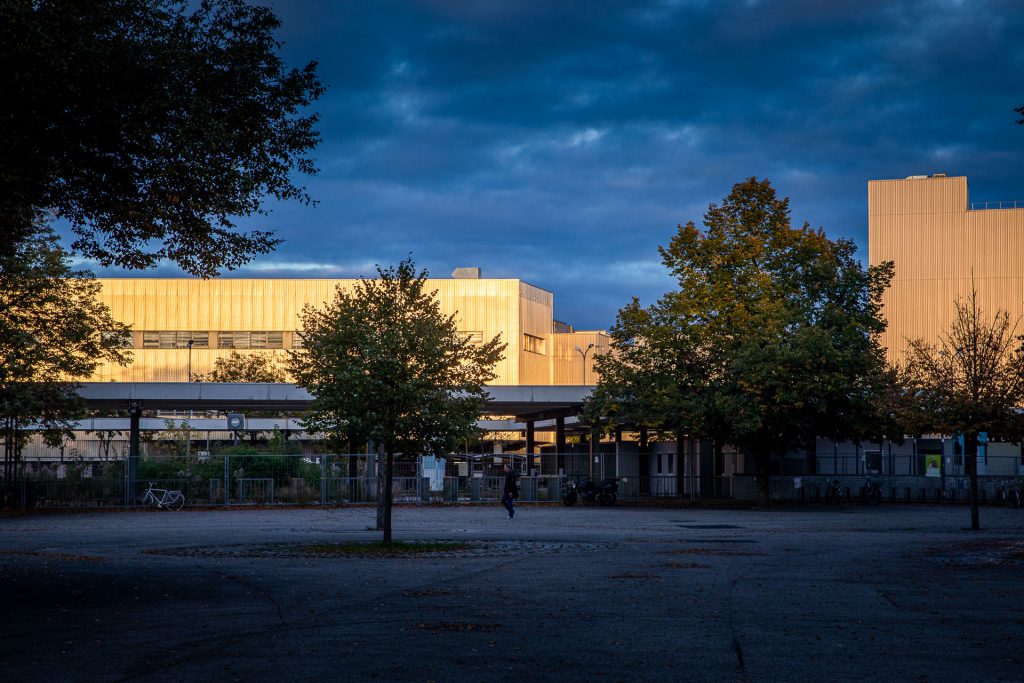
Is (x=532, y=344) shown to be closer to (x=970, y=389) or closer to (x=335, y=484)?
(x=335, y=484)

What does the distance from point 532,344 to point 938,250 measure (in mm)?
33365

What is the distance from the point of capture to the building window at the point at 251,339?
94812mm

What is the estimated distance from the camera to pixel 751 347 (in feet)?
139

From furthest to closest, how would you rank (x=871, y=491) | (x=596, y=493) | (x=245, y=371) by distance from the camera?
(x=245, y=371) < (x=871, y=491) < (x=596, y=493)

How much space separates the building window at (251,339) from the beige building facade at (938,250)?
46.6 metres

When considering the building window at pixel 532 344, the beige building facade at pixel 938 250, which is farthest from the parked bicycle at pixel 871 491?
the building window at pixel 532 344

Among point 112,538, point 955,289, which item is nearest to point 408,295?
point 112,538

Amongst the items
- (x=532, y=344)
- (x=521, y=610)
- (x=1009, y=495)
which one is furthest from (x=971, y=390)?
(x=532, y=344)

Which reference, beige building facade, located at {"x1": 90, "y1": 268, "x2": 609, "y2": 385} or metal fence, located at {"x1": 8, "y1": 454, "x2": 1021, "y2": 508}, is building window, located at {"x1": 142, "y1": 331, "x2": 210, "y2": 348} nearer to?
beige building facade, located at {"x1": 90, "y1": 268, "x2": 609, "y2": 385}

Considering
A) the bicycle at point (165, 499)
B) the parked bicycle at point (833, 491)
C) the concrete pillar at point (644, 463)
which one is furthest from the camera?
the concrete pillar at point (644, 463)

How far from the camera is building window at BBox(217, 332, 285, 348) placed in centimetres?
9481

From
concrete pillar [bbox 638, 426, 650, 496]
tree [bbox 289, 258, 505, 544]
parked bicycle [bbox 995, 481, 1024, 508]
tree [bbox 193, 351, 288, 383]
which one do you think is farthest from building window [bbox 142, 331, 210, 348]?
tree [bbox 289, 258, 505, 544]

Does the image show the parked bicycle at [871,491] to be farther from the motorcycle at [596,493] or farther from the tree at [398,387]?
the tree at [398,387]

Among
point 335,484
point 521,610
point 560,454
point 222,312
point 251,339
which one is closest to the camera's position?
point 521,610
